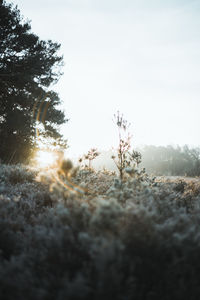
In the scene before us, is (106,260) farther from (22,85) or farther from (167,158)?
(167,158)

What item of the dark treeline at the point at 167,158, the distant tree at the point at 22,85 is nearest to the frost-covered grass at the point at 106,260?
the distant tree at the point at 22,85

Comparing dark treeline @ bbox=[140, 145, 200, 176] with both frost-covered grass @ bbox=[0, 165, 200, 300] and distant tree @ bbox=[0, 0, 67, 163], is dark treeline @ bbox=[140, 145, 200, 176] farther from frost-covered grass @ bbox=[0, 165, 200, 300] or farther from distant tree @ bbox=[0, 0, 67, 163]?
frost-covered grass @ bbox=[0, 165, 200, 300]

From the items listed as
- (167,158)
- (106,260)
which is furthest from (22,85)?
(167,158)

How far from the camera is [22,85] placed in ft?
33.2

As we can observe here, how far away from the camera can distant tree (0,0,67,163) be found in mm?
9617

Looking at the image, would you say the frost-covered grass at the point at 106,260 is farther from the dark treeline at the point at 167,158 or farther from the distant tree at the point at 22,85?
the dark treeline at the point at 167,158

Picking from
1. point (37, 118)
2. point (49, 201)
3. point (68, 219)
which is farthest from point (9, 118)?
point (68, 219)

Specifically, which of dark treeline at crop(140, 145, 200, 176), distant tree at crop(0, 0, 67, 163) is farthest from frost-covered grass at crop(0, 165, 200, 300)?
dark treeline at crop(140, 145, 200, 176)

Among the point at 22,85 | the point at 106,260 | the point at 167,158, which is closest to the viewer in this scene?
the point at 106,260

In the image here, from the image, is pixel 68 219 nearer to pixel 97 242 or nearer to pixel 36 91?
pixel 97 242

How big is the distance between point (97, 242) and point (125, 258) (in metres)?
0.31

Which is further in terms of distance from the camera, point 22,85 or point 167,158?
point 167,158

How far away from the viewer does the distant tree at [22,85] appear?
31.6 ft

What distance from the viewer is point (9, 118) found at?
392 inches
